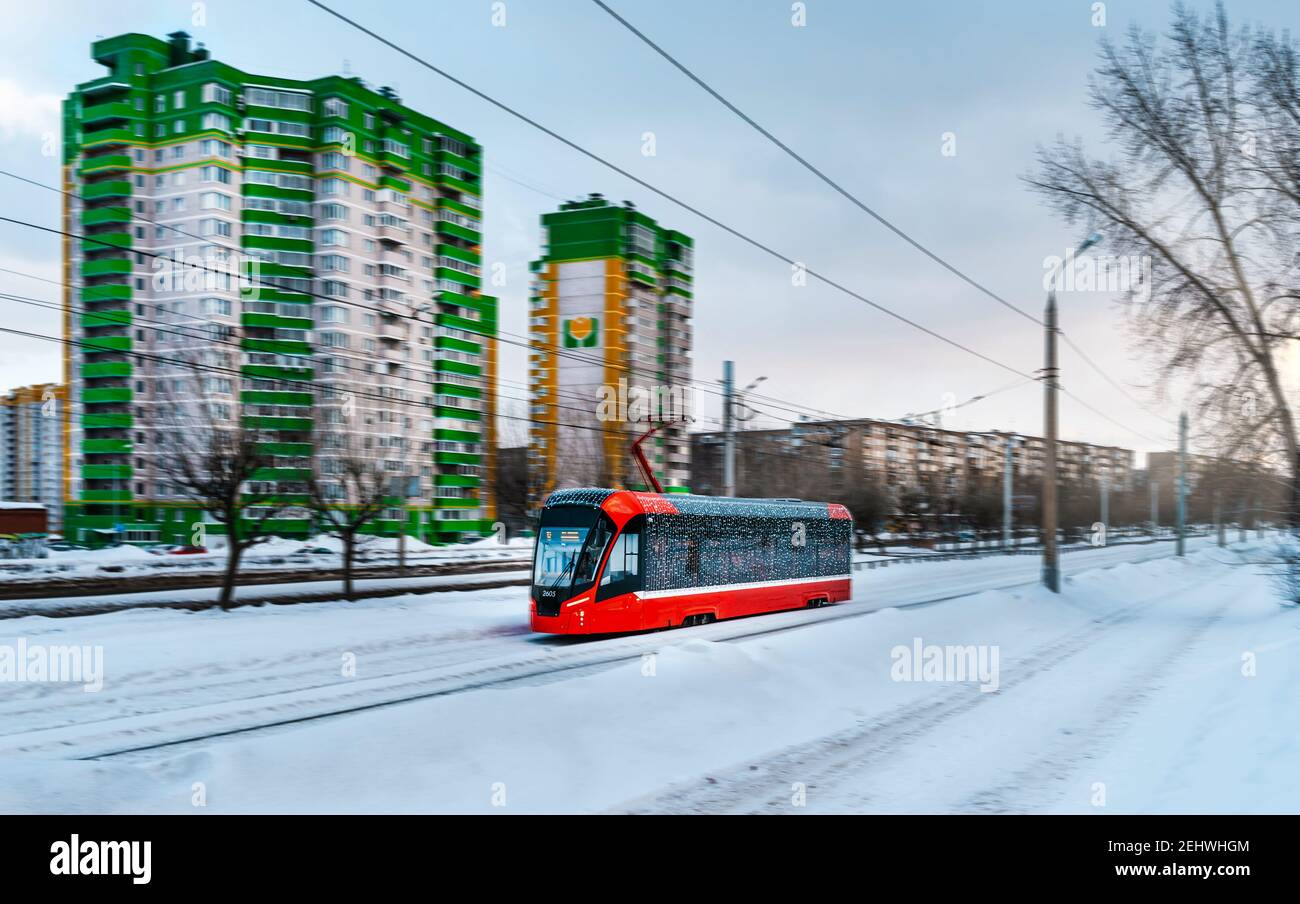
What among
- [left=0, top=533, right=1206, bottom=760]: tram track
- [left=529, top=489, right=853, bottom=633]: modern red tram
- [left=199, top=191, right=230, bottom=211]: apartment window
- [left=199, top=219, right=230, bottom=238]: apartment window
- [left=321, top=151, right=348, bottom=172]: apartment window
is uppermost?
[left=321, top=151, right=348, bottom=172]: apartment window

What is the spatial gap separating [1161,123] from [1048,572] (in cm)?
1133

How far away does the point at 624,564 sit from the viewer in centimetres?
1777

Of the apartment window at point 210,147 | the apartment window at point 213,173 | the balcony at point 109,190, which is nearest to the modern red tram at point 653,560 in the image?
the apartment window at point 213,173

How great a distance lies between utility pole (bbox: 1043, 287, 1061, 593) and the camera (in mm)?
23578

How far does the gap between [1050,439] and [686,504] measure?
431 inches

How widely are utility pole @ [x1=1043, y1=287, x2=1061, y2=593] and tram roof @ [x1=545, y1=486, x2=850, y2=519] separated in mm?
5931

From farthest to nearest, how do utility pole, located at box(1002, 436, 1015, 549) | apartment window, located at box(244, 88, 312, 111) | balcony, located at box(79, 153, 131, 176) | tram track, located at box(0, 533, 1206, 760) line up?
apartment window, located at box(244, 88, 312, 111) < balcony, located at box(79, 153, 131, 176) < utility pole, located at box(1002, 436, 1015, 549) < tram track, located at box(0, 533, 1206, 760)

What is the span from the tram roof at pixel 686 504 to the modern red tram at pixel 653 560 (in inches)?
1.0

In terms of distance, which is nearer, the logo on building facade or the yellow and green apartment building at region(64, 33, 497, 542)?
the yellow and green apartment building at region(64, 33, 497, 542)

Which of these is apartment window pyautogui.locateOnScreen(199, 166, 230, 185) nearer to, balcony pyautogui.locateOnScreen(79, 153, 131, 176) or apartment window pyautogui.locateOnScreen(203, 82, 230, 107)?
apartment window pyautogui.locateOnScreen(203, 82, 230, 107)

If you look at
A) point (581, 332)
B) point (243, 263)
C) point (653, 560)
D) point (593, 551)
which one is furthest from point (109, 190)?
point (653, 560)

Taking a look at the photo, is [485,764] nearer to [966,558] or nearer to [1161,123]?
[1161,123]

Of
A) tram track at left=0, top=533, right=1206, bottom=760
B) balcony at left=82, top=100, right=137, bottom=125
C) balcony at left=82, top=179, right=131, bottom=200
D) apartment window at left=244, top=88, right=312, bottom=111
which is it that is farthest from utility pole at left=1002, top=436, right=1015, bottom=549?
balcony at left=82, top=100, right=137, bottom=125

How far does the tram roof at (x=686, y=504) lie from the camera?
58.9ft
